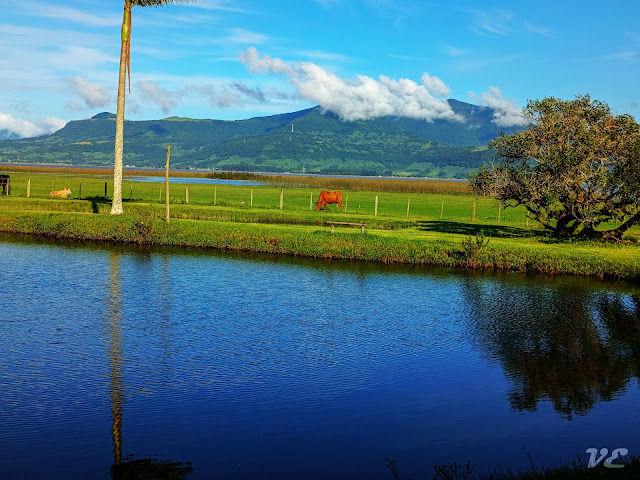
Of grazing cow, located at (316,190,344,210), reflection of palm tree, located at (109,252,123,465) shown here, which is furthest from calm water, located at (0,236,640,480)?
grazing cow, located at (316,190,344,210)

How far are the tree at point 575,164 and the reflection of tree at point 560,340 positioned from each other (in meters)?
12.3

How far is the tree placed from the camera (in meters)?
43.3

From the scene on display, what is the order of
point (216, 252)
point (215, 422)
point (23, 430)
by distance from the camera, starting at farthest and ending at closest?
point (216, 252), point (215, 422), point (23, 430)

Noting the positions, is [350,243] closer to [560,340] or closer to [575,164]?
[575,164]

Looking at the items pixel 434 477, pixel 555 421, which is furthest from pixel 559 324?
pixel 434 477

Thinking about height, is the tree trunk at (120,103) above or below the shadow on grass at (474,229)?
above

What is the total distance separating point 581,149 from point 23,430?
130ft

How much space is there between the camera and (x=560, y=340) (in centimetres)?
2280

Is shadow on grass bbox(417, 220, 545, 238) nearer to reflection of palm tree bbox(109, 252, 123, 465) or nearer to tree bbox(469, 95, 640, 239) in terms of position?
tree bbox(469, 95, 640, 239)

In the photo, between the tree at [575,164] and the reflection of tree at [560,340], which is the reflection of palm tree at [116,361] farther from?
the tree at [575,164]

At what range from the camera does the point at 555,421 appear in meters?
15.1

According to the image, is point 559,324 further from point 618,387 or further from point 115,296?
point 115,296

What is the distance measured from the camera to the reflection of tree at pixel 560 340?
17.4 m

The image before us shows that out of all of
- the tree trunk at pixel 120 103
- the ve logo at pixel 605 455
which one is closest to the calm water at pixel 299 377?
the ve logo at pixel 605 455
